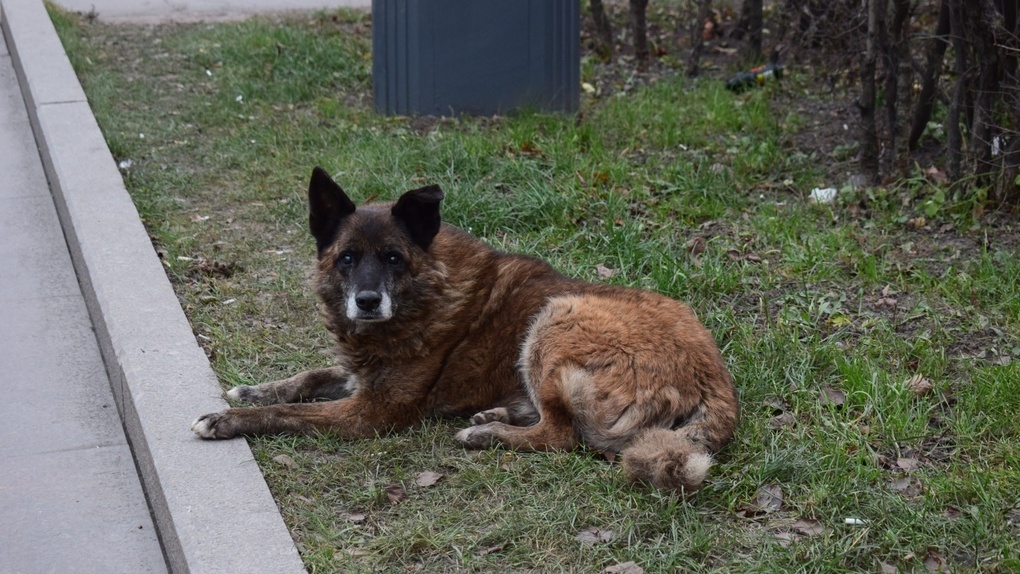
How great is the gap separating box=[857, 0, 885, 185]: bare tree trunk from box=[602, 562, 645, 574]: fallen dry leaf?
440cm

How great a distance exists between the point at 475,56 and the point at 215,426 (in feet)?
16.1

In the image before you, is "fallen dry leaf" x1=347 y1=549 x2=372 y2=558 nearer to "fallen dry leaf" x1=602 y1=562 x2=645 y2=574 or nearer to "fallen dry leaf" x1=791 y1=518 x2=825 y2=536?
"fallen dry leaf" x1=602 y1=562 x2=645 y2=574

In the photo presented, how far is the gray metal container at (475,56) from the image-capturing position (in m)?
8.56

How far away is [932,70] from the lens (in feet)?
23.4

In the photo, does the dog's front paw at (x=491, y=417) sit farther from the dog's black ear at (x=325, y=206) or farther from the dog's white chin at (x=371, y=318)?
the dog's black ear at (x=325, y=206)

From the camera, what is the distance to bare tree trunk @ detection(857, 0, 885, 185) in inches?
273

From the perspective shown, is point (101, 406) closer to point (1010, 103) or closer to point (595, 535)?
point (595, 535)

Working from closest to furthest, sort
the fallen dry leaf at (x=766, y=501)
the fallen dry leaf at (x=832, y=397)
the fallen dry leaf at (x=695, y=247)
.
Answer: the fallen dry leaf at (x=766, y=501) → the fallen dry leaf at (x=832, y=397) → the fallen dry leaf at (x=695, y=247)

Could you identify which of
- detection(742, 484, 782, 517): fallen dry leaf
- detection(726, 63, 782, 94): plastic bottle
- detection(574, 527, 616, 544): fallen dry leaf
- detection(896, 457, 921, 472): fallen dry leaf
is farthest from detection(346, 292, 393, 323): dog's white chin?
detection(726, 63, 782, 94): plastic bottle

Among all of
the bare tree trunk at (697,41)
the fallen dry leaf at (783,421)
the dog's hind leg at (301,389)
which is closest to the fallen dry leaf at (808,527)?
the fallen dry leaf at (783,421)

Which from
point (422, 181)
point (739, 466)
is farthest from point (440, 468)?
point (422, 181)

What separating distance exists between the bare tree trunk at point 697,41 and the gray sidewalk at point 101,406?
4.90 meters

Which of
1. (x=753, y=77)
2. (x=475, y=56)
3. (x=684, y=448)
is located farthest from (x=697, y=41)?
(x=684, y=448)

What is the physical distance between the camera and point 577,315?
466 centimetres
